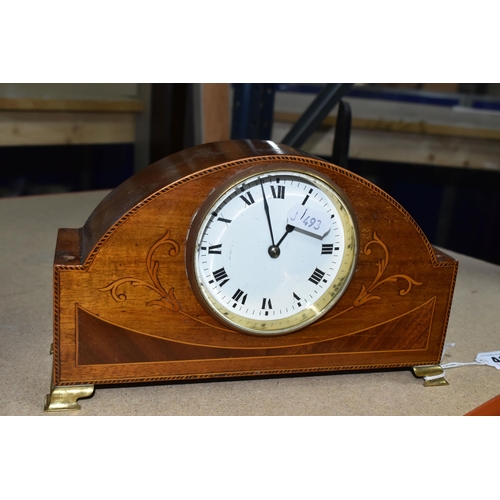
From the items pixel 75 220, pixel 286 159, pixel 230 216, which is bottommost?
pixel 75 220

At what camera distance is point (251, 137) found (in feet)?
9.09

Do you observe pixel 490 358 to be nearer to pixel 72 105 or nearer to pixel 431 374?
pixel 431 374

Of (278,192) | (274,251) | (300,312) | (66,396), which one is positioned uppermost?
(278,192)

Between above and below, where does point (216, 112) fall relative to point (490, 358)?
above

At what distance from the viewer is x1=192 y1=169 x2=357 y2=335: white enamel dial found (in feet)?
3.64

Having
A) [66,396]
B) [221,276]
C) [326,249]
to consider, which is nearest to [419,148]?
[326,249]

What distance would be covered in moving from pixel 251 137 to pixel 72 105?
0.91 m

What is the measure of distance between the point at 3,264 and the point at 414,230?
1.25 m

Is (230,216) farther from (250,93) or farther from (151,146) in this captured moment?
(151,146)

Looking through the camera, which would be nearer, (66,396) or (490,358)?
(66,396)

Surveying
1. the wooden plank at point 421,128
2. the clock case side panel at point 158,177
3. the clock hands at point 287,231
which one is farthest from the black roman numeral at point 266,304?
the wooden plank at point 421,128

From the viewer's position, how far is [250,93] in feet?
8.92

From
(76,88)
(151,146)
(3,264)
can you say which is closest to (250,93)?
(151,146)

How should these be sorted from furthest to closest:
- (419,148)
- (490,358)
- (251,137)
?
(419,148) → (251,137) → (490,358)
